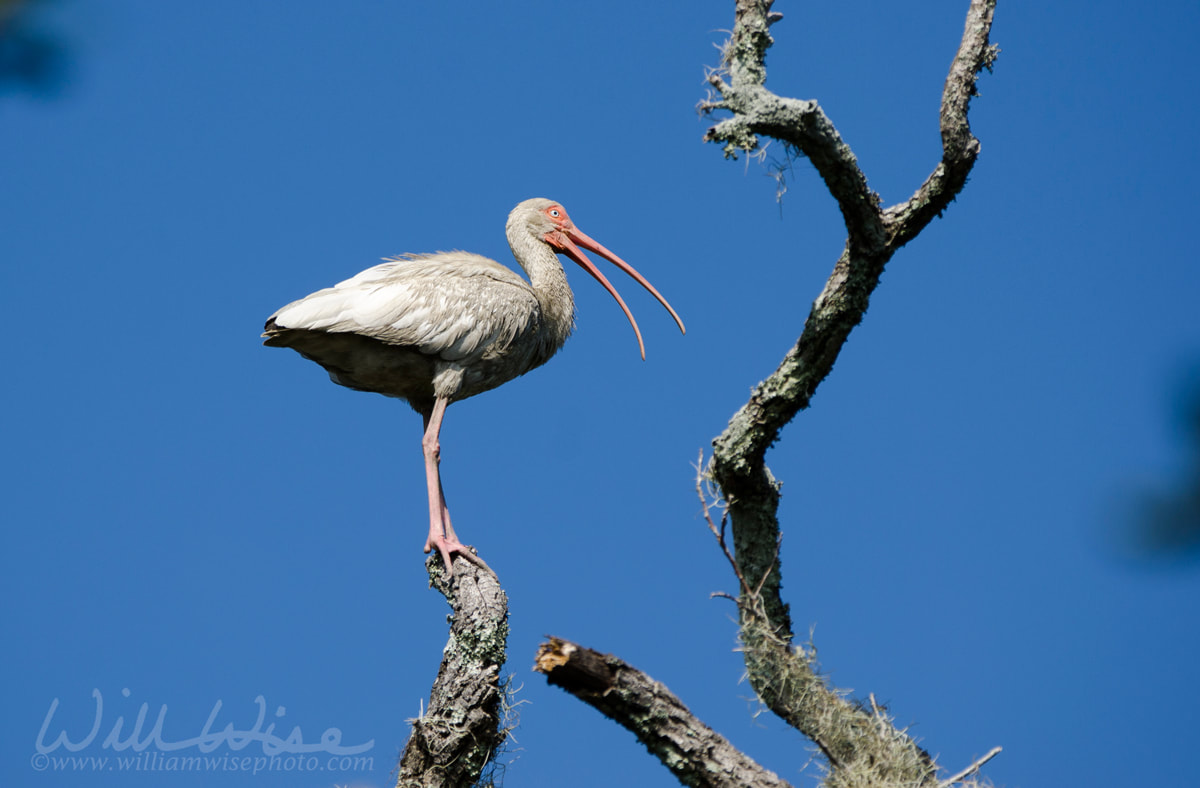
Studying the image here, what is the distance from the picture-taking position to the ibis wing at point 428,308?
639cm

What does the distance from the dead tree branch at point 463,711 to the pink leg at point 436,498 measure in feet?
2.14

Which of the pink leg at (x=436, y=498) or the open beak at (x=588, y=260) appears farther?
the open beak at (x=588, y=260)

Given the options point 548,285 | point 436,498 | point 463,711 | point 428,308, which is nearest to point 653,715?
point 463,711

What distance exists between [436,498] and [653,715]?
2078 mm

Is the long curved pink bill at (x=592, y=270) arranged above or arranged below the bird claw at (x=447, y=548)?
above

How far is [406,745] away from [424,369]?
7.62 ft

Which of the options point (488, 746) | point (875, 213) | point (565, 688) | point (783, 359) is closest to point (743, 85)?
point (875, 213)

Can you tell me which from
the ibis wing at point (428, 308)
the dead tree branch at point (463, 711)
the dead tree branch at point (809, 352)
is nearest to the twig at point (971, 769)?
→ the dead tree branch at point (809, 352)

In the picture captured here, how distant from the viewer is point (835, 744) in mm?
5914

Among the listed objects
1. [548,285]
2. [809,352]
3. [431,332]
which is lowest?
[809,352]

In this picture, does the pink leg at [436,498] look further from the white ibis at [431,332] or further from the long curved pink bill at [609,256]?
the long curved pink bill at [609,256]

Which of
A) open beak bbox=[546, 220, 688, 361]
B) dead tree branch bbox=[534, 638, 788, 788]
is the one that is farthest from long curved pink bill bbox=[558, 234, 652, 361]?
dead tree branch bbox=[534, 638, 788, 788]

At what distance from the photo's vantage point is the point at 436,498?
258 inches

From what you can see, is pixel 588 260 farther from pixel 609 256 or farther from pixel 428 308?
pixel 428 308
